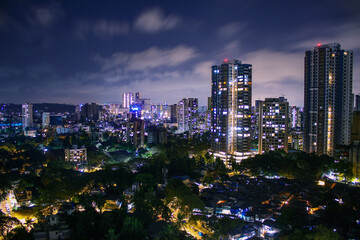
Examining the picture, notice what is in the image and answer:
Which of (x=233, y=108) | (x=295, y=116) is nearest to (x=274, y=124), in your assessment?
(x=233, y=108)

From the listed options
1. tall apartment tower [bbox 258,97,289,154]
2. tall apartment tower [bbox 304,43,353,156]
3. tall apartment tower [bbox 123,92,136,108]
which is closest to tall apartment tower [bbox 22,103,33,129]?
tall apartment tower [bbox 123,92,136,108]

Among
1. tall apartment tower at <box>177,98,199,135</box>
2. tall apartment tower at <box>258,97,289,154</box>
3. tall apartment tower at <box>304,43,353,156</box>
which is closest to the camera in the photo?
tall apartment tower at <box>304,43,353,156</box>

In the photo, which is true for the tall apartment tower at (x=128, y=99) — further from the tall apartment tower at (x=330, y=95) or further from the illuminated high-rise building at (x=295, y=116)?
the tall apartment tower at (x=330, y=95)

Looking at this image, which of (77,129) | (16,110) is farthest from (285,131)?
(16,110)

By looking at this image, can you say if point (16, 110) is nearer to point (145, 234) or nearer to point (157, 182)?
point (157, 182)

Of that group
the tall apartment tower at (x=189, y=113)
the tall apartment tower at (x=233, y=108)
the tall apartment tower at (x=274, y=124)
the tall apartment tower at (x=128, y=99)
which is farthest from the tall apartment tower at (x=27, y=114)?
the tall apartment tower at (x=274, y=124)

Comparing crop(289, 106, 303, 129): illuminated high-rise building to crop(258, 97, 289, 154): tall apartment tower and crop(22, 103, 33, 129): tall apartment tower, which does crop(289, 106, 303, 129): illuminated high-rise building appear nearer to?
crop(258, 97, 289, 154): tall apartment tower

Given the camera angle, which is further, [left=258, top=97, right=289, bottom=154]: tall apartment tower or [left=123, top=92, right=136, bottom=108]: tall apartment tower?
[left=123, top=92, right=136, bottom=108]: tall apartment tower
